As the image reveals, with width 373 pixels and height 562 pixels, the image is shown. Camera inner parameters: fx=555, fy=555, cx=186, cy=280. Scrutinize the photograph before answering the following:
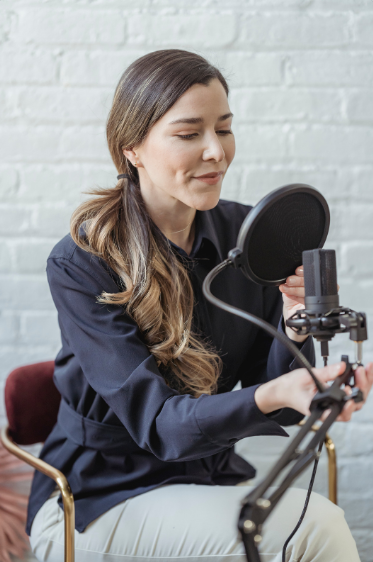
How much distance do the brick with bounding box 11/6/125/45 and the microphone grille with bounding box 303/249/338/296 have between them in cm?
90

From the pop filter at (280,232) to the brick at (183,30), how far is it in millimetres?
755

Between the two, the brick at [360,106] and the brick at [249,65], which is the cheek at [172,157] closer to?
the brick at [249,65]

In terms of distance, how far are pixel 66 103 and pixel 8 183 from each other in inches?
8.8

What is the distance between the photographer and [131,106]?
914 millimetres

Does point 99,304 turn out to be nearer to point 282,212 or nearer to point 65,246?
point 65,246

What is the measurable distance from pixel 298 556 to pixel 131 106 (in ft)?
2.43

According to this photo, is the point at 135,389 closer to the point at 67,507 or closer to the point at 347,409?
the point at 67,507

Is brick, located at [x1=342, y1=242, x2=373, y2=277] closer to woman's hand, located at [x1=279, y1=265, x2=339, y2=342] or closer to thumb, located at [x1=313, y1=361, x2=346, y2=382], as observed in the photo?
woman's hand, located at [x1=279, y1=265, x2=339, y2=342]

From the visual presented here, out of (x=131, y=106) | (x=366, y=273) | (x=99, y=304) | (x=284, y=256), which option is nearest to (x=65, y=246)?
Result: (x=99, y=304)

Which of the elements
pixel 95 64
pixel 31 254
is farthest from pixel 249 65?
pixel 31 254

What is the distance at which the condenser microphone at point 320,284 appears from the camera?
536mm

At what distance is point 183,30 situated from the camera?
4.06 feet

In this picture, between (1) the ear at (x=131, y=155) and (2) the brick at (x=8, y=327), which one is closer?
(1) the ear at (x=131, y=155)

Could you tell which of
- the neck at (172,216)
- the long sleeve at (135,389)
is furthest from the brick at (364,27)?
the long sleeve at (135,389)
